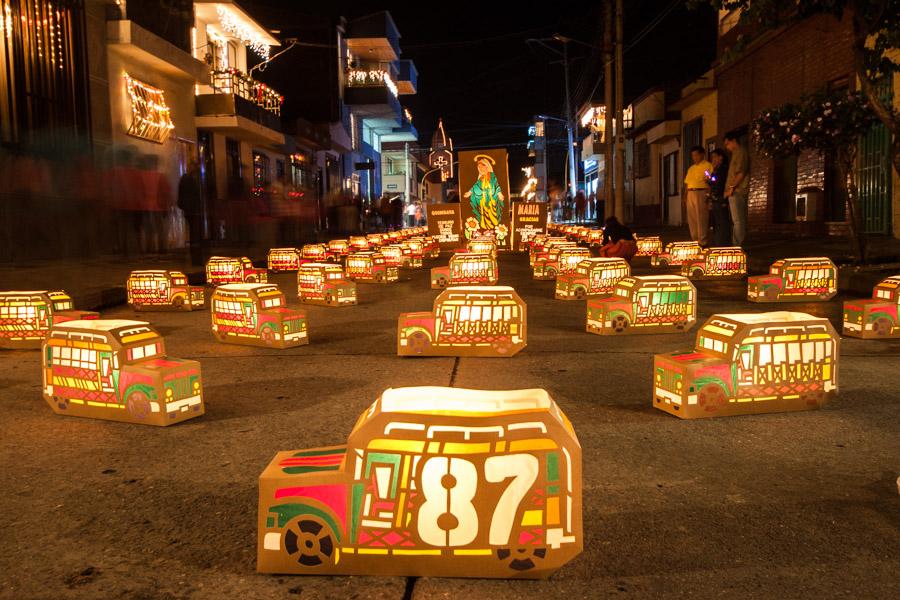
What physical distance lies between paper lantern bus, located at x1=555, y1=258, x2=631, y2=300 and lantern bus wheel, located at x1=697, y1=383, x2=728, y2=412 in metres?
5.49

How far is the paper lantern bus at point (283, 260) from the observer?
1673 cm

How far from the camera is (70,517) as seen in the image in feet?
9.89

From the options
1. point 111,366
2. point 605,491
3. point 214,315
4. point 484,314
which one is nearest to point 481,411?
point 605,491

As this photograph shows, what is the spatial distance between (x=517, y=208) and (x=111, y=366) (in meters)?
22.8

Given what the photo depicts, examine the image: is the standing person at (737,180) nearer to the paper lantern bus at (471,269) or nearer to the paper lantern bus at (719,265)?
the paper lantern bus at (719,265)

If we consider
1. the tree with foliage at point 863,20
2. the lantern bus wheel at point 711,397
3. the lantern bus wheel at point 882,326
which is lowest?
the lantern bus wheel at point 711,397

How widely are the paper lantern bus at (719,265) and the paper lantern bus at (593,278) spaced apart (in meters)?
3.25

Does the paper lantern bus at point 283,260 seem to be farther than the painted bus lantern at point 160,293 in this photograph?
Yes

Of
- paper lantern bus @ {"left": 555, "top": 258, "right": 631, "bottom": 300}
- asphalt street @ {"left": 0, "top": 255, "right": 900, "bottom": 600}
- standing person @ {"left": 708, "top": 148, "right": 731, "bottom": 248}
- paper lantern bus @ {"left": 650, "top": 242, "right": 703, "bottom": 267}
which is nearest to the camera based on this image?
asphalt street @ {"left": 0, "top": 255, "right": 900, "bottom": 600}

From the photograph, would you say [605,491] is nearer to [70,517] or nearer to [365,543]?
[365,543]

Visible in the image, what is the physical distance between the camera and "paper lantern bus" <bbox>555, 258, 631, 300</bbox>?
32.9 ft

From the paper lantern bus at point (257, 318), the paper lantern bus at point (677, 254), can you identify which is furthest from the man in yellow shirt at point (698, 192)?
the paper lantern bus at point (257, 318)

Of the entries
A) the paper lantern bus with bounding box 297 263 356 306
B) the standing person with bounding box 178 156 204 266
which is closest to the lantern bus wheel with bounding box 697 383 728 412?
the paper lantern bus with bounding box 297 263 356 306

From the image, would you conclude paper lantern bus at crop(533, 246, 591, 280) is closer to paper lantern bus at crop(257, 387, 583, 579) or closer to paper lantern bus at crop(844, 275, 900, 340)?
paper lantern bus at crop(844, 275, 900, 340)
